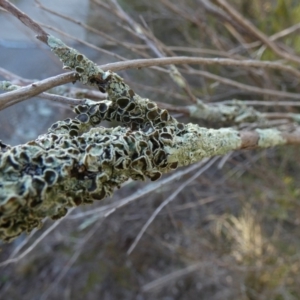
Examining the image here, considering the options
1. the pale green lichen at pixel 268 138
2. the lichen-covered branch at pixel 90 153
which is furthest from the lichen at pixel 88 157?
the pale green lichen at pixel 268 138

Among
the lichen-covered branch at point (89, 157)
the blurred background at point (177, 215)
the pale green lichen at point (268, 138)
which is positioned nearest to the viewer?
the lichen-covered branch at point (89, 157)

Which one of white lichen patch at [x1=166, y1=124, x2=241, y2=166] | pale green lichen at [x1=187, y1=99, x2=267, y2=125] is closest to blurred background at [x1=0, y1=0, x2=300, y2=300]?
pale green lichen at [x1=187, y1=99, x2=267, y2=125]

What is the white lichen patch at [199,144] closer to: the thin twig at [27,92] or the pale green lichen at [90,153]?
the pale green lichen at [90,153]

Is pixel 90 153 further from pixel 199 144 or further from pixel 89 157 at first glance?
pixel 199 144

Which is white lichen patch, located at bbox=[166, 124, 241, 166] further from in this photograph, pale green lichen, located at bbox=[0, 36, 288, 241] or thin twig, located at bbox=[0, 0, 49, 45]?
thin twig, located at bbox=[0, 0, 49, 45]

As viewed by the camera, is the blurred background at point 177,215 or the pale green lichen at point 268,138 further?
the blurred background at point 177,215

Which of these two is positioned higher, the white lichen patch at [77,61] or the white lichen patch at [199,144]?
the white lichen patch at [77,61]
